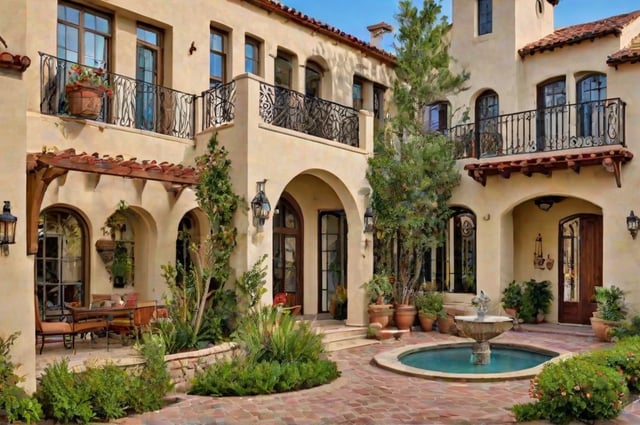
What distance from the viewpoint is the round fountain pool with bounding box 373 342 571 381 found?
1085 centimetres

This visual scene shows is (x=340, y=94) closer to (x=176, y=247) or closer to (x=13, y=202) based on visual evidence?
(x=176, y=247)

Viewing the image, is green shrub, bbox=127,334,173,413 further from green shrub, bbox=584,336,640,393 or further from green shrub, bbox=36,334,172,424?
green shrub, bbox=584,336,640,393

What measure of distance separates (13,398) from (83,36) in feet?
25.9

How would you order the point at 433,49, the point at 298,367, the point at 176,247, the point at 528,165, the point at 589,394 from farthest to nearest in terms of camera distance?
1. the point at 433,49
2. the point at 528,165
3. the point at 176,247
4. the point at 298,367
5. the point at 589,394

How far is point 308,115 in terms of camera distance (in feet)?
47.0

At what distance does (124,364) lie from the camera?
31.0ft

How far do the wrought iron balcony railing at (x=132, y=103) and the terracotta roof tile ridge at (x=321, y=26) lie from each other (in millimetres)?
3569

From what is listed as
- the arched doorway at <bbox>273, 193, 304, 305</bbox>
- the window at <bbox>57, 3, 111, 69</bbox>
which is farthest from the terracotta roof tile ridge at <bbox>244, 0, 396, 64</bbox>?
the arched doorway at <bbox>273, 193, 304, 305</bbox>

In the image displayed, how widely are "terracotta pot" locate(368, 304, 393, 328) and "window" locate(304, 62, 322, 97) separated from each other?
6691 millimetres

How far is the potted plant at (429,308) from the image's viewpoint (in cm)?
1584

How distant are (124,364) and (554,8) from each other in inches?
662

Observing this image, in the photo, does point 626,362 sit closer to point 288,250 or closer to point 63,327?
point 63,327

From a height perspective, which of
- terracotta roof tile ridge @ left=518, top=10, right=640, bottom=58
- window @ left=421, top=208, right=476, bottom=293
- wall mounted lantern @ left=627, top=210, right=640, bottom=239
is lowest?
window @ left=421, top=208, right=476, bottom=293

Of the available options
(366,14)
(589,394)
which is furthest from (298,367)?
(366,14)
